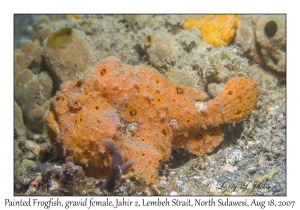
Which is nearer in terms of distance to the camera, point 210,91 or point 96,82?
point 96,82

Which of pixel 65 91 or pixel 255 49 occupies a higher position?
pixel 255 49

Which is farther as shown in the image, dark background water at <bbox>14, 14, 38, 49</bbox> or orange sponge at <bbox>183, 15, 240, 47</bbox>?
dark background water at <bbox>14, 14, 38, 49</bbox>

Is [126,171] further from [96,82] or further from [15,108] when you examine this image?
[15,108]

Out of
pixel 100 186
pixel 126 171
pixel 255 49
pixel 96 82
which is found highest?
pixel 255 49

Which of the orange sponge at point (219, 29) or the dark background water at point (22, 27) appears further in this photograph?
the dark background water at point (22, 27)

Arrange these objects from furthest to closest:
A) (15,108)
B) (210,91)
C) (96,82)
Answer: (15,108)
(210,91)
(96,82)

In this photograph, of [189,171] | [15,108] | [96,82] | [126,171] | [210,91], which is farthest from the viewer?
[15,108]

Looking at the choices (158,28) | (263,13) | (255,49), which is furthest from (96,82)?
(263,13)

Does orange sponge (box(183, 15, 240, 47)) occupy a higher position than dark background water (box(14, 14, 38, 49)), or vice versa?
dark background water (box(14, 14, 38, 49))

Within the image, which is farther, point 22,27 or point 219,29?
point 22,27

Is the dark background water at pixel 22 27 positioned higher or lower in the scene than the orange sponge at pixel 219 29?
higher

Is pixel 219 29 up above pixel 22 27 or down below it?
below
